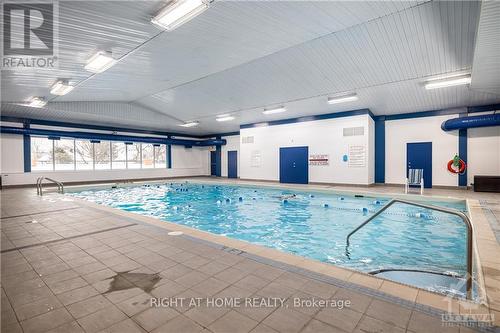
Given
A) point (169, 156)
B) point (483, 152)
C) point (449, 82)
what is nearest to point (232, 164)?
point (169, 156)

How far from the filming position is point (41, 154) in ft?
40.1

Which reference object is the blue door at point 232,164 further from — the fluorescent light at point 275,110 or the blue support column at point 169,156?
the fluorescent light at point 275,110

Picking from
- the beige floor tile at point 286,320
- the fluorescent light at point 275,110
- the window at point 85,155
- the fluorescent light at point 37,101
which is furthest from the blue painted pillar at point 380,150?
the window at point 85,155

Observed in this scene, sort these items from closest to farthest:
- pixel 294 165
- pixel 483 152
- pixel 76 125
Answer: pixel 483 152, pixel 294 165, pixel 76 125

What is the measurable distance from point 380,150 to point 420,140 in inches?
61.6

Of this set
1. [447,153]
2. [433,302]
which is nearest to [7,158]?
[433,302]

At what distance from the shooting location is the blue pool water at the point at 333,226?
12.3 ft

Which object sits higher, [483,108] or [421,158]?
[483,108]

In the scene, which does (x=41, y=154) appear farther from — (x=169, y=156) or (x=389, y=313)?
(x=389, y=313)

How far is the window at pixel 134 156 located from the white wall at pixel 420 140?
48.2 feet

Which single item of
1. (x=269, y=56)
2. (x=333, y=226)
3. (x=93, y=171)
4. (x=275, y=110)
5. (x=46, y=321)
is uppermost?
(x=269, y=56)

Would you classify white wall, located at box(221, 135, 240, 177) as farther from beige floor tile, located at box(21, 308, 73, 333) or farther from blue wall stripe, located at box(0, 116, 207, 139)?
beige floor tile, located at box(21, 308, 73, 333)

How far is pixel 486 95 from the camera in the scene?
8.02 meters

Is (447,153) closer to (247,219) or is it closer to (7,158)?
(247,219)
